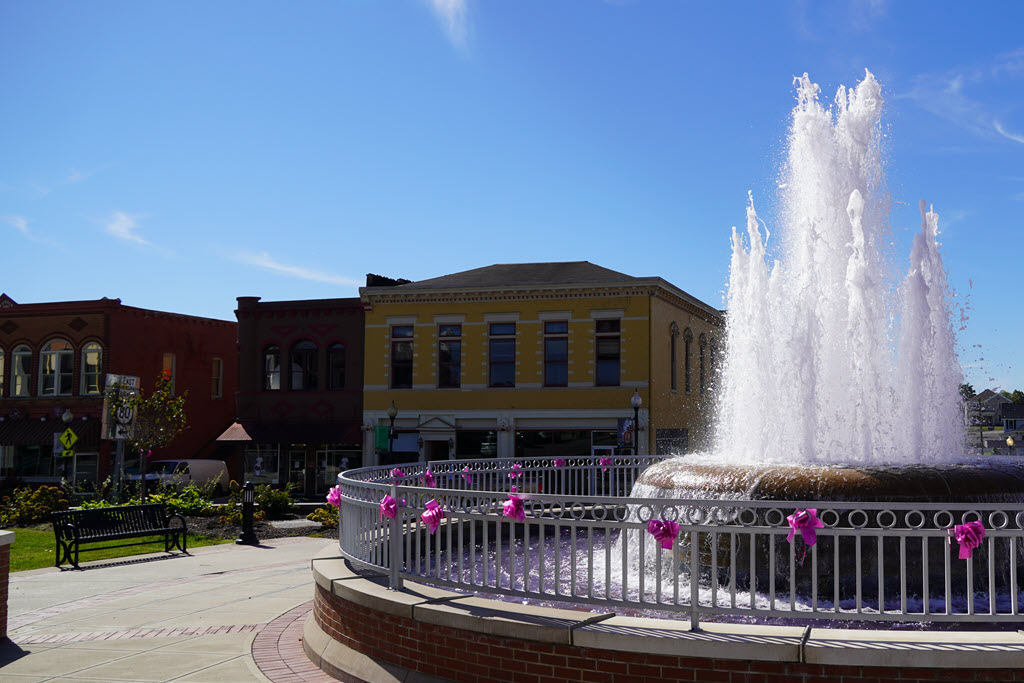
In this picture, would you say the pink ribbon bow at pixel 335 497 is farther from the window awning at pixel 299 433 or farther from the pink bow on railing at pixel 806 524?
the window awning at pixel 299 433

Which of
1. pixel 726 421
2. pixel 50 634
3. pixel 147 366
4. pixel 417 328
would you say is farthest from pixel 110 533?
pixel 147 366

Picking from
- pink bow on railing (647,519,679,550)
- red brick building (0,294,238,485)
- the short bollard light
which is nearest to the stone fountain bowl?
pink bow on railing (647,519,679,550)

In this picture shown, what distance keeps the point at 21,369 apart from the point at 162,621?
35318 mm

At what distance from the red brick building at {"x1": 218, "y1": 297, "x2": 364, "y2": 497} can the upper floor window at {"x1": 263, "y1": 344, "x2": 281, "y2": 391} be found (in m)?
0.04

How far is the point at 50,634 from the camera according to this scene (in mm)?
9430

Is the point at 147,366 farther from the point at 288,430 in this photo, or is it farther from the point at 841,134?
the point at 841,134

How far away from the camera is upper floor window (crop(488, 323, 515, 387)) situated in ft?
111

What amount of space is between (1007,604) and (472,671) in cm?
540

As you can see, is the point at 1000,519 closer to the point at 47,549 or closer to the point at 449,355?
the point at 47,549

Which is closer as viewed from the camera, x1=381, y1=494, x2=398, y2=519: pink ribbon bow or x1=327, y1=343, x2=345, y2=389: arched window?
x1=381, y1=494, x2=398, y2=519: pink ribbon bow

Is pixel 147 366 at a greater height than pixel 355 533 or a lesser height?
greater

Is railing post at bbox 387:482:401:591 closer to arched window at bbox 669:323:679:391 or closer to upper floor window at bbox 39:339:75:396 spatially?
arched window at bbox 669:323:679:391

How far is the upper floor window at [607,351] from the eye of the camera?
3259 cm

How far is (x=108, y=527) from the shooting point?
1605cm
